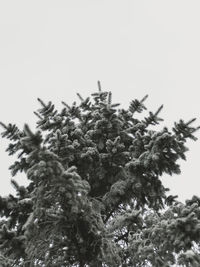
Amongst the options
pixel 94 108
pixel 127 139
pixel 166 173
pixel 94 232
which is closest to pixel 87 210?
pixel 94 232

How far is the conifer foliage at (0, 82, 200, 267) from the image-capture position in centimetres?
615

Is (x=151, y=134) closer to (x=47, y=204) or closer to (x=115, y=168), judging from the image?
(x=115, y=168)

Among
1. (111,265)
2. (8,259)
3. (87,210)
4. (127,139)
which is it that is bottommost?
(8,259)

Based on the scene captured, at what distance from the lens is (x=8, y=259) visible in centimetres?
701

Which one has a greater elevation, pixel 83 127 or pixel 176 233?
pixel 83 127

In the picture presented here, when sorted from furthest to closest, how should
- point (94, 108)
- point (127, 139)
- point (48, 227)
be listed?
point (94, 108), point (127, 139), point (48, 227)

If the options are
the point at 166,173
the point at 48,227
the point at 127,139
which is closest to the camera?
the point at 48,227

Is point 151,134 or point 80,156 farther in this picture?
point 80,156

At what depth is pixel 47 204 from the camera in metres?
7.04

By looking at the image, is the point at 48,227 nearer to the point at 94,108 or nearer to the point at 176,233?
the point at 176,233

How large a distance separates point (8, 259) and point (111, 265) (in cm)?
193

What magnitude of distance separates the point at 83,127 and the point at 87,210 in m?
3.26

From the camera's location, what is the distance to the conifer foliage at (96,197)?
20.2 ft

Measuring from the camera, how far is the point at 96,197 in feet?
26.8
